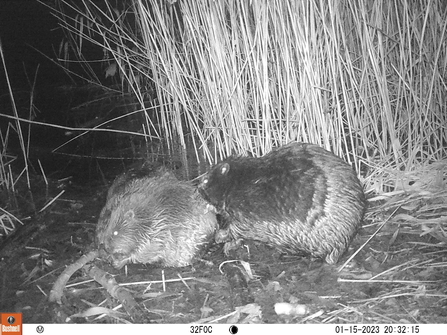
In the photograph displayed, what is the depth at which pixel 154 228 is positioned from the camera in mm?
2244

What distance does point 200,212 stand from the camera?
90.7 inches

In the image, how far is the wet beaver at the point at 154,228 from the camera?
2.21 meters

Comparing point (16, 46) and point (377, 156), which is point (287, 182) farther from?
point (16, 46)

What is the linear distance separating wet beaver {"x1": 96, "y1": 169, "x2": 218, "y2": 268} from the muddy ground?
8 centimetres

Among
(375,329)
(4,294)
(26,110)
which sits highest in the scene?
(26,110)

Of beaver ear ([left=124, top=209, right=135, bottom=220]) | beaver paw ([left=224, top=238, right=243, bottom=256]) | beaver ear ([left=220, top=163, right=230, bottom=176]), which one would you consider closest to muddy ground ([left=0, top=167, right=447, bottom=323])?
beaver paw ([left=224, top=238, right=243, bottom=256])

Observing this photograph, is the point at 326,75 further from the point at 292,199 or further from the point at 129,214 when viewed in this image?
the point at 129,214

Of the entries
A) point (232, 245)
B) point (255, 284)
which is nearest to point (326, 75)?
point (232, 245)

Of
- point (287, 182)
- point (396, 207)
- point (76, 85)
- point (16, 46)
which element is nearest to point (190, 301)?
point (287, 182)

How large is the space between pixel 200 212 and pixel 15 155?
2.03 meters

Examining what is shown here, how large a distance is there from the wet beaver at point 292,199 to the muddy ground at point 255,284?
0.13 meters

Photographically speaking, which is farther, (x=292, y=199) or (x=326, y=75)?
(x=326, y=75)

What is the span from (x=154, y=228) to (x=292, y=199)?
677 millimetres

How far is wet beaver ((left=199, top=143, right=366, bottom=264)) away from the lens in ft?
6.93
